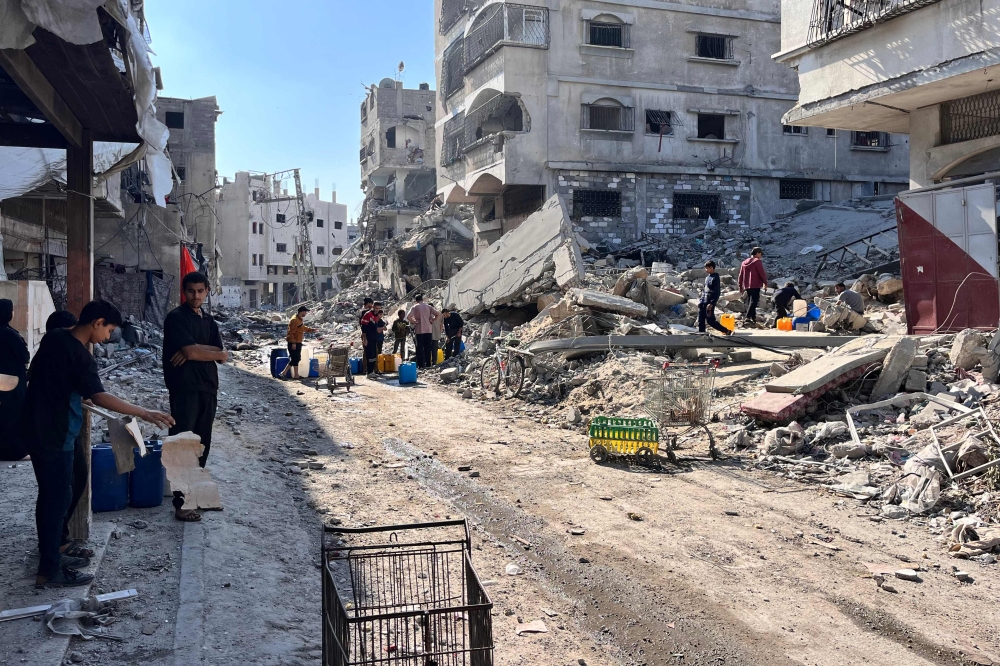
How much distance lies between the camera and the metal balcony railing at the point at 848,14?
12.4 metres

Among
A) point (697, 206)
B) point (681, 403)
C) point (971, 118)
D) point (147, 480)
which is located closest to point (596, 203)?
point (697, 206)

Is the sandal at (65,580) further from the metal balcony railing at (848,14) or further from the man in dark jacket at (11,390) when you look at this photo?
the metal balcony railing at (848,14)

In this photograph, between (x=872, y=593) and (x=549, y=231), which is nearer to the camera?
(x=872, y=593)

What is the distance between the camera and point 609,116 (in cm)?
2717

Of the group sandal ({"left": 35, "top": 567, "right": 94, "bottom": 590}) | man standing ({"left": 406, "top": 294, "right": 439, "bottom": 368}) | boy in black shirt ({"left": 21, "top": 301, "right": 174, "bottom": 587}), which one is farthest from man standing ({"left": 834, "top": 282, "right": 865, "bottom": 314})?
sandal ({"left": 35, "top": 567, "right": 94, "bottom": 590})

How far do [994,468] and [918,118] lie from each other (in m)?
9.09

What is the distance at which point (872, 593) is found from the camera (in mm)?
4898

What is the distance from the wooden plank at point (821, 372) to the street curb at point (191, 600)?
6.52m

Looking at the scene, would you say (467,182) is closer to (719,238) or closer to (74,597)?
(719,238)

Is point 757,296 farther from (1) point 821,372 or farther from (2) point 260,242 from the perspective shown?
(2) point 260,242

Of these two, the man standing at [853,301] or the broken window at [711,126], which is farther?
the broken window at [711,126]

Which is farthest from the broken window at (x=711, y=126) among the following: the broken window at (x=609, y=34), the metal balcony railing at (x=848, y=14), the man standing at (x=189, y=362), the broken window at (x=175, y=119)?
the man standing at (x=189, y=362)

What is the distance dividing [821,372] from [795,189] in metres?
21.7

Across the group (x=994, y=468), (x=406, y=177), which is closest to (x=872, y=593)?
(x=994, y=468)
